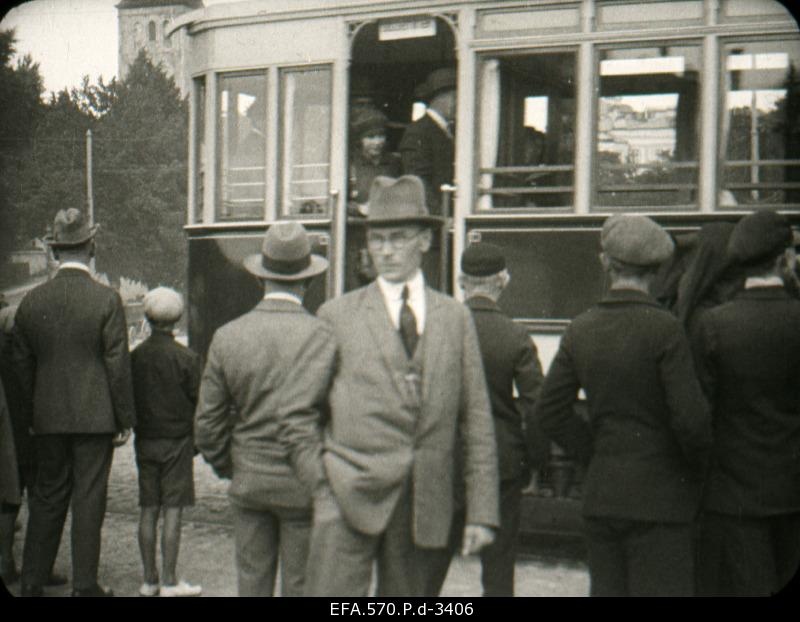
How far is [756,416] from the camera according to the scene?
12.4 ft

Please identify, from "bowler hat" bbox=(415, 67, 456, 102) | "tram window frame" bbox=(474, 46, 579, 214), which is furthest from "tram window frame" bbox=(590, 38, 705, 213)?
"bowler hat" bbox=(415, 67, 456, 102)

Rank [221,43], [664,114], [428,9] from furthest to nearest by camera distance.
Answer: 1. [221,43]
2. [428,9]
3. [664,114]

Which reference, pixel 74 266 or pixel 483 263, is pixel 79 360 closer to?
pixel 74 266

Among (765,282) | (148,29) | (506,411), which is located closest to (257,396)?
(506,411)

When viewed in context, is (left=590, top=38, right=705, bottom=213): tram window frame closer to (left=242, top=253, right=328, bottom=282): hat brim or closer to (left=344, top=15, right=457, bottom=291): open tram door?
(left=344, top=15, right=457, bottom=291): open tram door

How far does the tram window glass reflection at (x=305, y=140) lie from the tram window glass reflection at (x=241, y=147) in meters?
0.19

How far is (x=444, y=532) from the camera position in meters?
3.38

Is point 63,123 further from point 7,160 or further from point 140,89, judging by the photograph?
point 140,89

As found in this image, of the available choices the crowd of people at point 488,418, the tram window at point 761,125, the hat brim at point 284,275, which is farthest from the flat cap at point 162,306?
the tram window at point 761,125

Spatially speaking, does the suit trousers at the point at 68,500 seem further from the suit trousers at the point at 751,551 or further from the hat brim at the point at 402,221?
the suit trousers at the point at 751,551

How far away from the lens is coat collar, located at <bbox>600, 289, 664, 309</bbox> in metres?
3.72

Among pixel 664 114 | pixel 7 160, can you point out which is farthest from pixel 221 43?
pixel 7 160

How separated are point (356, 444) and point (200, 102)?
14.5 feet

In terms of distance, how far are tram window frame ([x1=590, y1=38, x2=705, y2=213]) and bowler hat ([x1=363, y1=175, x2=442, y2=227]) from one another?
2.38 meters
